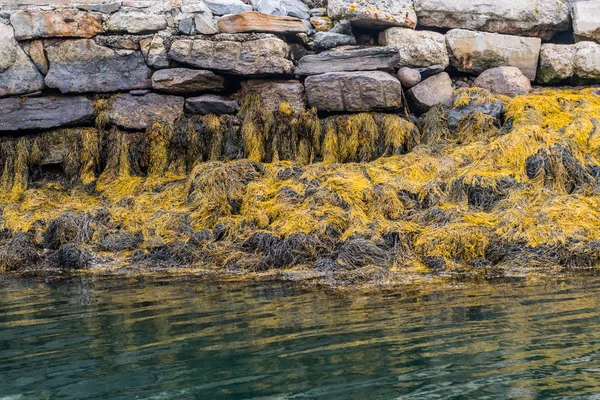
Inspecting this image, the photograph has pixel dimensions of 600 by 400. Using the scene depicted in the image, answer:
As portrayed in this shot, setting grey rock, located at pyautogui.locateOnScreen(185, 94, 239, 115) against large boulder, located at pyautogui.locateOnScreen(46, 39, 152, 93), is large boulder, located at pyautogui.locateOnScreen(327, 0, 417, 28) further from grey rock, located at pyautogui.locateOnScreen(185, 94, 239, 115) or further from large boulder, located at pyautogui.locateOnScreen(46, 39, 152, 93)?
large boulder, located at pyautogui.locateOnScreen(46, 39, 152, 93)

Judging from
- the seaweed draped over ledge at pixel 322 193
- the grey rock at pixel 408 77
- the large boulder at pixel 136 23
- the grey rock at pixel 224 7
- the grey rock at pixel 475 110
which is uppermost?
the grey rock at pixel 224 7

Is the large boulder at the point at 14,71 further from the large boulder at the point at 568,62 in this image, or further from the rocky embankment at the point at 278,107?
the large boulder at the point at 568,62

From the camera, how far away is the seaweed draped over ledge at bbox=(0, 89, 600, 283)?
6.98 meters

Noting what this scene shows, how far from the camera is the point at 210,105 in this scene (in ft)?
34.3

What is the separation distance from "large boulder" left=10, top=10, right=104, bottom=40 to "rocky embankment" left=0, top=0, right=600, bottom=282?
22 mm

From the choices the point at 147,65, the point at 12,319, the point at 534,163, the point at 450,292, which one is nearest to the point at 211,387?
the point at 12,319

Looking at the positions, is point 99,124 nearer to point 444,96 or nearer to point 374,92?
point 374,92

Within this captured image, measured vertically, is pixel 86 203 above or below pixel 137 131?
below

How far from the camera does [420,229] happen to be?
744 centimetres

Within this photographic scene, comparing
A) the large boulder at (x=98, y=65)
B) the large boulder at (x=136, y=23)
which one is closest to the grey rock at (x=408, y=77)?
the large boulder at (x=136, y=23)

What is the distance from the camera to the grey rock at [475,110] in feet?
33.2

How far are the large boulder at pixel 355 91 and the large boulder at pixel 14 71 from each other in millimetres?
4218

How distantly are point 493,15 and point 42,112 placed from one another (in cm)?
745

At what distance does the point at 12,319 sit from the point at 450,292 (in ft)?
11.1
